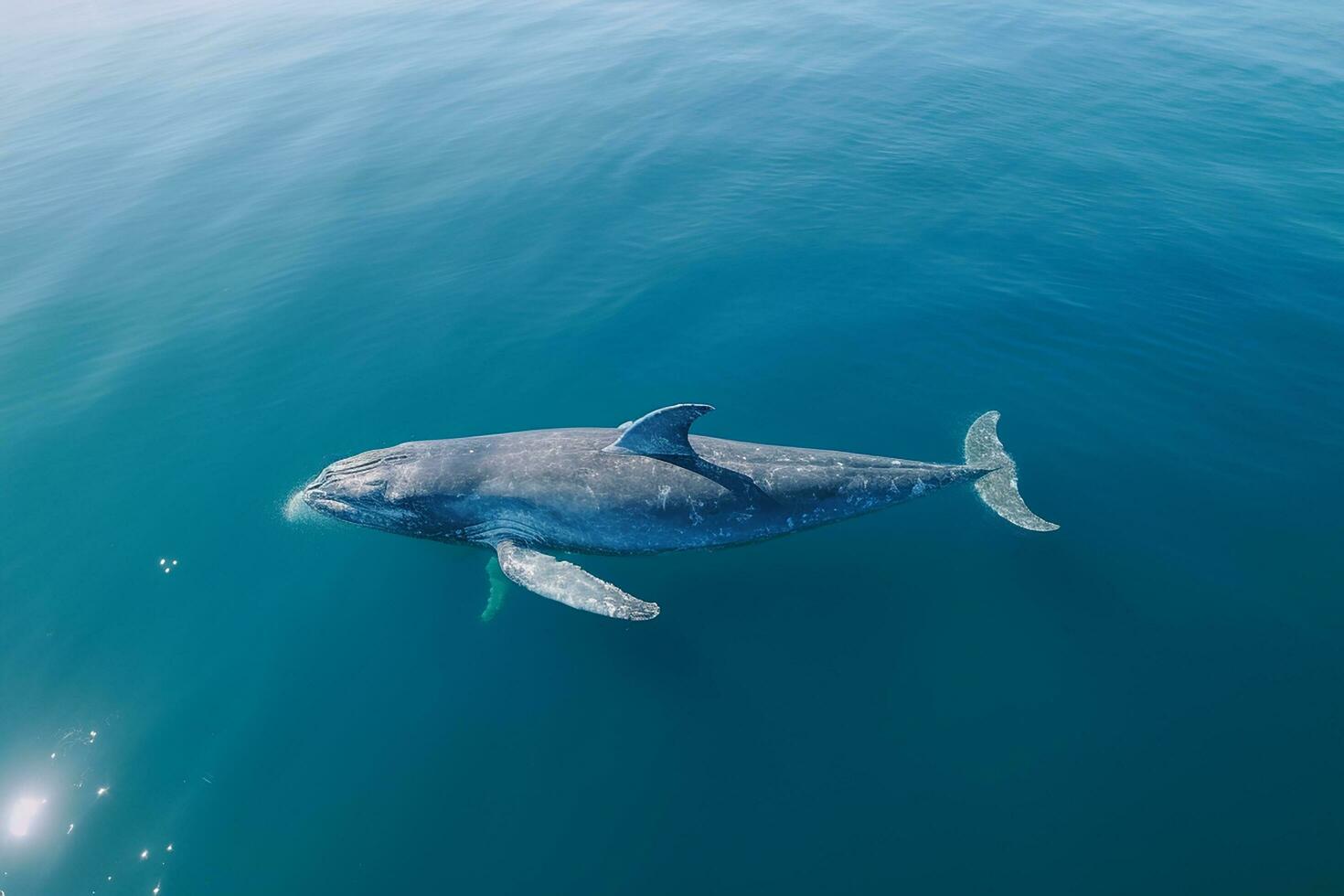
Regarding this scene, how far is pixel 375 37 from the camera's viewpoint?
43.0 metres

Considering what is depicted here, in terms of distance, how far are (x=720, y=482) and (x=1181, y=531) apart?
9.26 meters

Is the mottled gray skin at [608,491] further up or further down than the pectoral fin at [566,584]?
further up

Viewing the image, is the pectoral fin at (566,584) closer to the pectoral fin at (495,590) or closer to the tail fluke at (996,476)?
the pectoral fin at (495,590)

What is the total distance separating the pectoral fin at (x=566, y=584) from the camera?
10.6 meters

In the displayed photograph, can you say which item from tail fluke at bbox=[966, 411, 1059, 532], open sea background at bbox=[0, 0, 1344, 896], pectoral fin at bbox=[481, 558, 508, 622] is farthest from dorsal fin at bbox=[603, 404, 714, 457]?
tail fluke at bbox=[966, 411, 1059, 532]

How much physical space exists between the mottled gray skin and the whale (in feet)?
0.08

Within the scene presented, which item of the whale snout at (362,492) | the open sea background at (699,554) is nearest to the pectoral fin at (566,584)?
the open sea background at (699,554)

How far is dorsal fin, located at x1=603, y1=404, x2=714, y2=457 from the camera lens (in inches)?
438

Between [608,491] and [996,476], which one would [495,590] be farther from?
[996,476]

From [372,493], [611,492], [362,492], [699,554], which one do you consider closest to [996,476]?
[699,554]

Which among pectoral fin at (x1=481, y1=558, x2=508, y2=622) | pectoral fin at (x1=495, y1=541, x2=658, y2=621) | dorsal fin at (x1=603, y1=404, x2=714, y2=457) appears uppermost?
dorsal fin at (x1=603, y1=404, x2=714, y2=457)

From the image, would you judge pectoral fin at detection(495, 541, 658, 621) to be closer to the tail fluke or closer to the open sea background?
the open sea background

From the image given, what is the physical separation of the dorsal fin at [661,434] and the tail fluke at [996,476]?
6221 mm

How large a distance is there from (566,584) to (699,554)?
281cm
